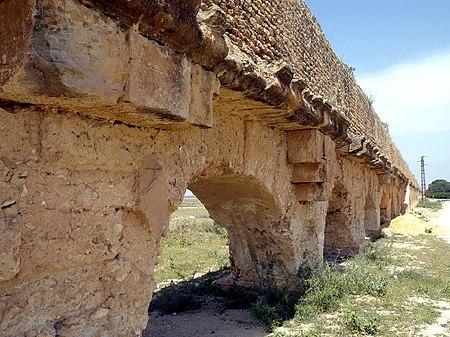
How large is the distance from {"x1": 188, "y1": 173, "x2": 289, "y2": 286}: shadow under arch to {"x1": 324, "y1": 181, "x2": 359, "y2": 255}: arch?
3.80 m

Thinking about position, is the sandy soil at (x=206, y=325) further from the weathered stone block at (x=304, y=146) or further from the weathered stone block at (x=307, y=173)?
the weathered stone block at (x=304, y=146)

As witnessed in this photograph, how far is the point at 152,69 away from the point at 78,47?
46cm

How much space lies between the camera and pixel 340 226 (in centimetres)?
991

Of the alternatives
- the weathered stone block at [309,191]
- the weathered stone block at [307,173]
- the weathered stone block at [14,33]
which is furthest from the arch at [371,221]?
the weathered stone block at [14,33]

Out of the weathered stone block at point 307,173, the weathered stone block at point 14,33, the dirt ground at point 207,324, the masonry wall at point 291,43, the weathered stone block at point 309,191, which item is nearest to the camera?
the weathered stone block at point 14,33

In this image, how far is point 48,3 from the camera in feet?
6.08

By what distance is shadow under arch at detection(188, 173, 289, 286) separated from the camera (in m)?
5.33


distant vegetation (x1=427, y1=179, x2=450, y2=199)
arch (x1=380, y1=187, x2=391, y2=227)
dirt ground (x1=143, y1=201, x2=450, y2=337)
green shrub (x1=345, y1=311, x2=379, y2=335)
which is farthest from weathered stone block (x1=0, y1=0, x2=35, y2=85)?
distant vegetation (x1=427, y1=179, x2=450, y2=199)

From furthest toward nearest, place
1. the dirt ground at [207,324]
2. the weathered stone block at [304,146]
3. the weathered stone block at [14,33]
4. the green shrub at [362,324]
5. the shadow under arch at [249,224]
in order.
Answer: the weathered stone block at [304,146] → the shadow under arch at [249,224] → the dirt ground at [207,324] → the green shrub at [362,324] → the weathered stone block at [14,33]

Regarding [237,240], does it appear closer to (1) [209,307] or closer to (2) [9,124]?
(1) [209,307]

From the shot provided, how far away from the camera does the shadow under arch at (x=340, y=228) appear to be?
966 centimetres

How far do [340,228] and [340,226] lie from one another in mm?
55

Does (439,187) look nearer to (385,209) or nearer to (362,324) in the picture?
(385,209)

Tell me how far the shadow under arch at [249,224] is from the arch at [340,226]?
3802mm
